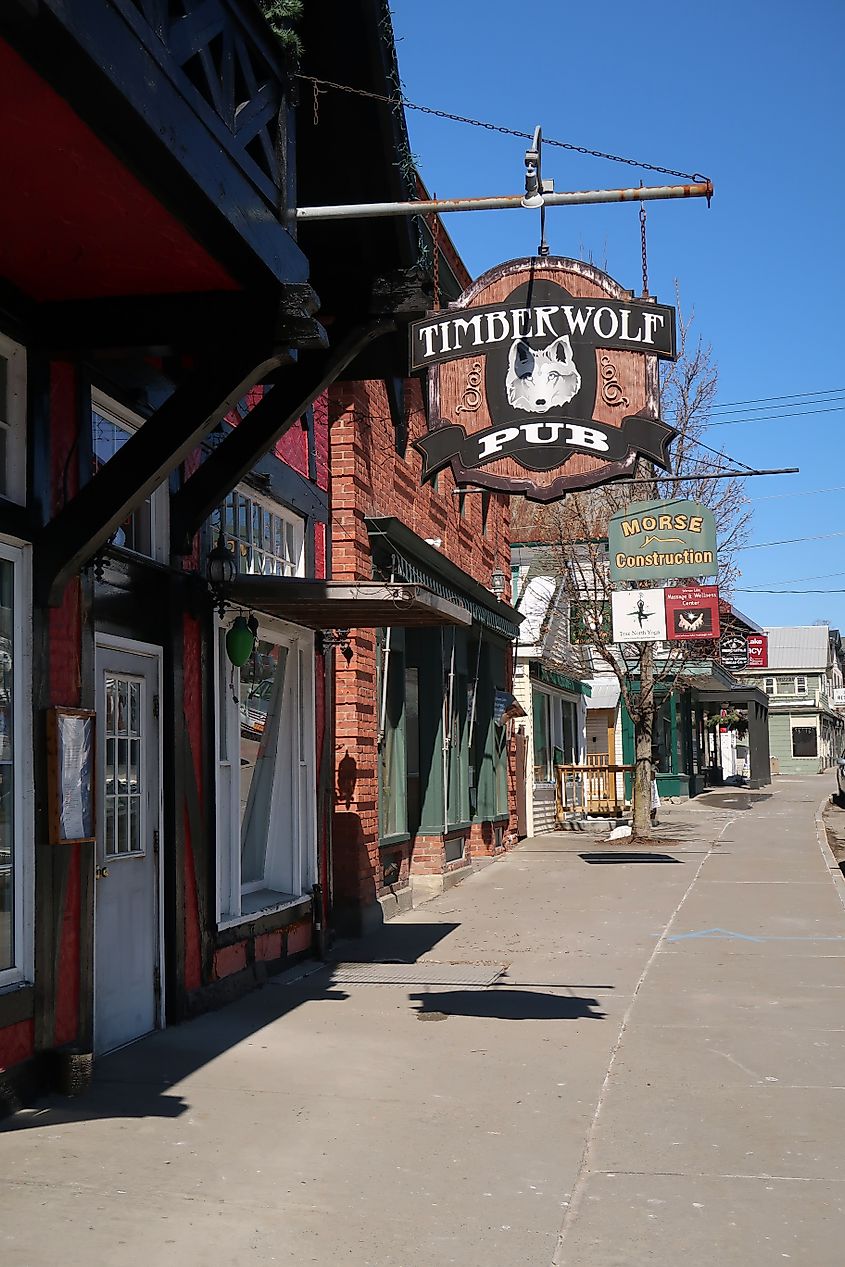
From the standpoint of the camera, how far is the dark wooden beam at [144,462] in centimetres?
638

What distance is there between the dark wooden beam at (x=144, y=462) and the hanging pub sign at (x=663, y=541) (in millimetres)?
10236

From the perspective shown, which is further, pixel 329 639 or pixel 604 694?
pixel 604 694

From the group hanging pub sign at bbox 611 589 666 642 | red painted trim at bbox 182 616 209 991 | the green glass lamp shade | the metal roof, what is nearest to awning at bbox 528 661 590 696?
hanging pub sign at bbox 611 589 666 642

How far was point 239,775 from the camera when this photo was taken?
9180mm

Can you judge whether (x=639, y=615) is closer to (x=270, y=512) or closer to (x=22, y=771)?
(x=270, y=512)

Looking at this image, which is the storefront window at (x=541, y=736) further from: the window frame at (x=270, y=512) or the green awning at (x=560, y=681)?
the window frame at (x=270, y=512)

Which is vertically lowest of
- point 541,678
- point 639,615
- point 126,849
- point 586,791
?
point 586,791

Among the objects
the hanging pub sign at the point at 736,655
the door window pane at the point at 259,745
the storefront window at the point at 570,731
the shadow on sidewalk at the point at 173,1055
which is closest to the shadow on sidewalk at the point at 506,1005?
the shadow on sidewalk at the point at 173,1055

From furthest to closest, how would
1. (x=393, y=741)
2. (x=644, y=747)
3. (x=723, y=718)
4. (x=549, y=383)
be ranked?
(x=723, y=718)
(x=644, y=747)
(x=393, y=741)
(x=549, y=383)

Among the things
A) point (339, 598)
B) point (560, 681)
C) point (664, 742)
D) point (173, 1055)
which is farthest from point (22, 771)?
point (664, 742)

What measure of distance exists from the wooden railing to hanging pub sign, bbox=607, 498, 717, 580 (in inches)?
354

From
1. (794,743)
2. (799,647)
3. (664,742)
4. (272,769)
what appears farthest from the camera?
(799,647)

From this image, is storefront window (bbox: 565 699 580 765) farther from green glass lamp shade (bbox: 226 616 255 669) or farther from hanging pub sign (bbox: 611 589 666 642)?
green glass lamp shade (bbox: 226 616 255 669)

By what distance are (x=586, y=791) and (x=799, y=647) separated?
51.9m
